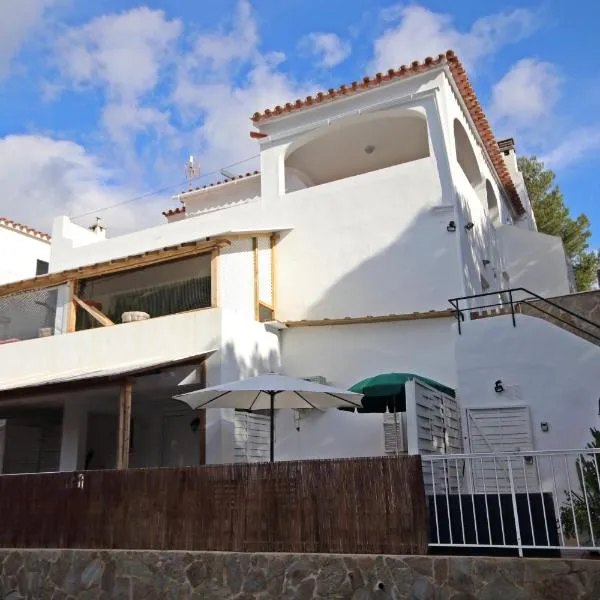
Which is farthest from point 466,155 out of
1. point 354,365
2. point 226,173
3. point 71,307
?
point 71,307

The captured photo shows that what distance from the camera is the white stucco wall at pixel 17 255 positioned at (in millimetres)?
28359

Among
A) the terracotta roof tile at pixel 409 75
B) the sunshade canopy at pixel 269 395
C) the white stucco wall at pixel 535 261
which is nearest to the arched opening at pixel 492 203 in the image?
the white stucco wall at pixel 535 261

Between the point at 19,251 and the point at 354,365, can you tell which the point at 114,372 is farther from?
the point at 19,251

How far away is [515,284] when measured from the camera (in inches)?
893

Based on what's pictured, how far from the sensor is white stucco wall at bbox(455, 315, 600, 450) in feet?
38.9

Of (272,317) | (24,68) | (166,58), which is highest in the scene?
(166,58)

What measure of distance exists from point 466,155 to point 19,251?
21436mm

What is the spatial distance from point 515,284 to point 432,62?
9519 mm

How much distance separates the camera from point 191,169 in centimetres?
2609

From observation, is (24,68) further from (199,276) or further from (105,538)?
(105,538)

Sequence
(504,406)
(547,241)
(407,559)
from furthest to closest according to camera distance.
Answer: (547,241) → (504,406) → (407,559)

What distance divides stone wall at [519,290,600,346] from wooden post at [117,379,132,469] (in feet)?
29.8

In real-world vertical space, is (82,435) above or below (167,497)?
above

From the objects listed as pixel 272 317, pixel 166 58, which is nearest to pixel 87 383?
pixel 272 317
